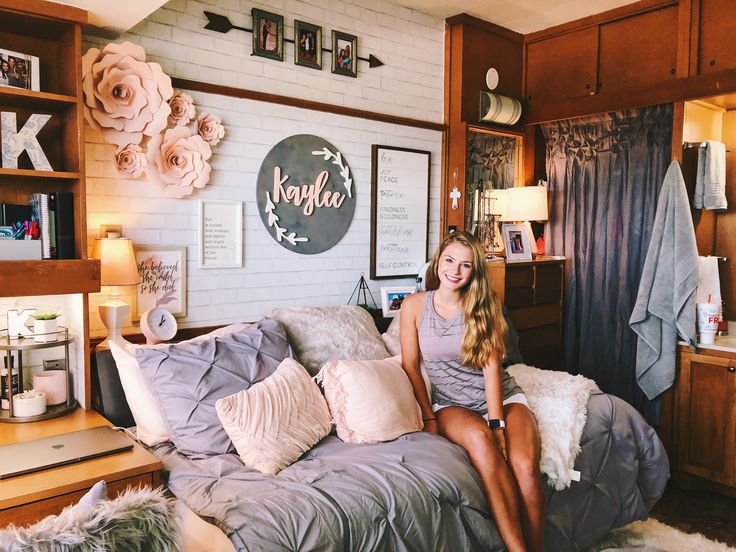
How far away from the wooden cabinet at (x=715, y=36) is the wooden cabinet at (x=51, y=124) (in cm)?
328

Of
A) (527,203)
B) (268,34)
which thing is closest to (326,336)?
(268,34)

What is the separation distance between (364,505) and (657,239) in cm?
255

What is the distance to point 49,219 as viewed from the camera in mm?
2316

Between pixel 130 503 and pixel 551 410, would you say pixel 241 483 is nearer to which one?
pixel 130 503

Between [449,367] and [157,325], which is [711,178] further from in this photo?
[157,325]

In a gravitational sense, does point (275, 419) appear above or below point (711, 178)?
below

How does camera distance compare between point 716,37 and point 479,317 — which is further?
point 716,37

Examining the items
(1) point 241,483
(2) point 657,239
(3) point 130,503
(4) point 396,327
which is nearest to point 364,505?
(1) point 241,483

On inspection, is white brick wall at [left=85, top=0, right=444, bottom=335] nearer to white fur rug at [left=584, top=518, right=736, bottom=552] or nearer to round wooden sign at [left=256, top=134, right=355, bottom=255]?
round wooden sign at [left=256, top=134, right=355, bottom=255]

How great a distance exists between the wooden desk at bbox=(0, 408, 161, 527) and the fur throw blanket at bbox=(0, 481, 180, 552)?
1.69 ft

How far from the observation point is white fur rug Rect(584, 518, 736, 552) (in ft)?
9.33

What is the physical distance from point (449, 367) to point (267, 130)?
158 centimetres

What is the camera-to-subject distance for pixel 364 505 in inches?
79.1

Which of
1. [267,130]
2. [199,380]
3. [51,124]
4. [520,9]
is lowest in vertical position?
[199,380]
